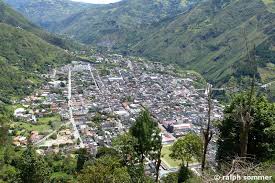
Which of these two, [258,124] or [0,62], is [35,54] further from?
[258,124]

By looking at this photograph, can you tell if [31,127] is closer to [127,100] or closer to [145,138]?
[127,100]

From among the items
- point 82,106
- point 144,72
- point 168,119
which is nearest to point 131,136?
point 168,119

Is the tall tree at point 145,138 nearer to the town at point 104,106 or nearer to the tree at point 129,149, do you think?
the tree at point 129,149

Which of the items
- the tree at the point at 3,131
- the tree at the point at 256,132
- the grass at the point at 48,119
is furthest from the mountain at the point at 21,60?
the tree at the point at 256,132

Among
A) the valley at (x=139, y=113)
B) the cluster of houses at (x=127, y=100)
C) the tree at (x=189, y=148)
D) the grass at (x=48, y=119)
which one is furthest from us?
the grass at (x=48, y=119)

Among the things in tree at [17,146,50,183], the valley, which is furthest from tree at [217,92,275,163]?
tree at [17,146,50,183]

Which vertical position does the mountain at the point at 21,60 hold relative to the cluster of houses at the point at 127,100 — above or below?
above

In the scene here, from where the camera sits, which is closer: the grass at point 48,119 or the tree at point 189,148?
the tree at point 189,148
